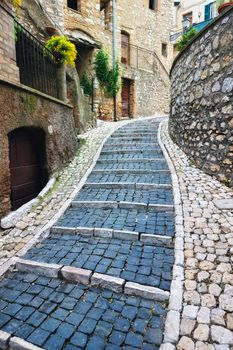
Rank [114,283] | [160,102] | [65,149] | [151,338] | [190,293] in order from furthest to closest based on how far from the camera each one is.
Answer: [160,102]
[65,149]
[114,283]
[190,293]
[151,338]

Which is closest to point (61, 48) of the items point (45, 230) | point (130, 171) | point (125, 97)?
point (130, 171)

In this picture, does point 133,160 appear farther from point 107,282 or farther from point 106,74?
point 106,74

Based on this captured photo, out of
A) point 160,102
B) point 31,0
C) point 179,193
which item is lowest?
point 179,193

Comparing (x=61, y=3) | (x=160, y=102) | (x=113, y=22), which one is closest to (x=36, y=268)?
(x=61, y=3)

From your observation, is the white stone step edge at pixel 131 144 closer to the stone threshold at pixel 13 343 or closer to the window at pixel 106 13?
the stone threshold at pixel 13 343

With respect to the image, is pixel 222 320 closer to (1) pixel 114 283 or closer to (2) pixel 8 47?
(1) pixel 114 283

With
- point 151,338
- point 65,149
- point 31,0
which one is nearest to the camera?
point 151,338

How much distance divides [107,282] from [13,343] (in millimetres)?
930

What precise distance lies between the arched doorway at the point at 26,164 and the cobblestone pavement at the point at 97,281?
1023 mm

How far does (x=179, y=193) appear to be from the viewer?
4.18m

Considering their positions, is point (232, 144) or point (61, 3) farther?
point (61, 3)

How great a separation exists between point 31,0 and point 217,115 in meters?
7.83

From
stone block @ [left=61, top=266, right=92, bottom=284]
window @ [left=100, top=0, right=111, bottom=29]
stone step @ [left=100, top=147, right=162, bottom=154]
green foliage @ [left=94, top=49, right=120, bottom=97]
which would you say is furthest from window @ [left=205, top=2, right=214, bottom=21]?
stone block @ [left=61, top=266, right=92, bottom=284]

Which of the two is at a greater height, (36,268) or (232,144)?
(232,144)
